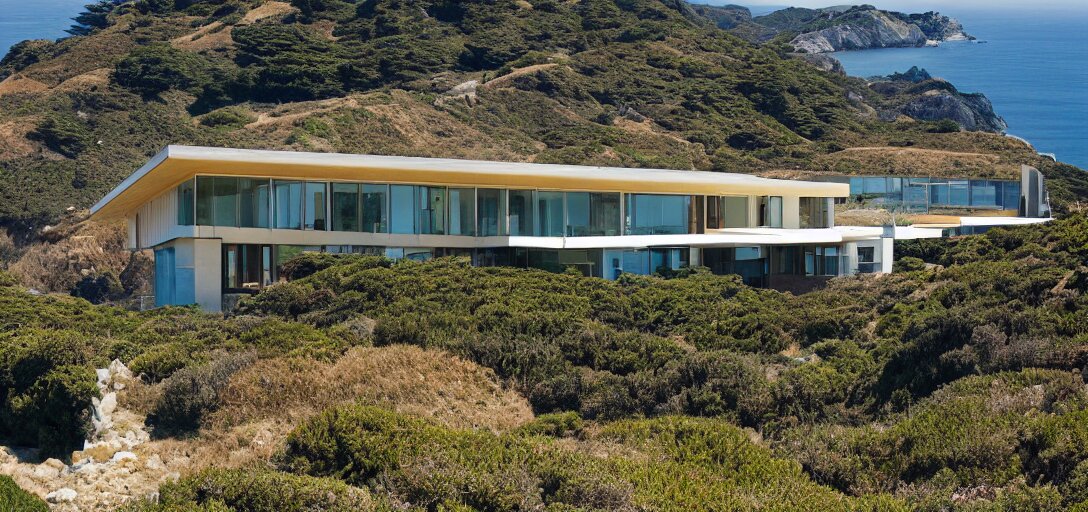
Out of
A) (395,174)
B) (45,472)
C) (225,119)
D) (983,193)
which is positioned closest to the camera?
(45,472)

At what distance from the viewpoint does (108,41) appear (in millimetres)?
82000

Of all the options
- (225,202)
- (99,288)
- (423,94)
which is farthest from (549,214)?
(423,94)

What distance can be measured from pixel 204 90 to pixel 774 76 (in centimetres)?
3990

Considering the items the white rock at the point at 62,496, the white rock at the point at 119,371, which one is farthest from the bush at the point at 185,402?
the white rock at the point at 62,496

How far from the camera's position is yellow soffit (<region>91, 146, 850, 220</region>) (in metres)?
25.2

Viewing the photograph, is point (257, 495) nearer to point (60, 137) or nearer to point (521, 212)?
point (521, 212)

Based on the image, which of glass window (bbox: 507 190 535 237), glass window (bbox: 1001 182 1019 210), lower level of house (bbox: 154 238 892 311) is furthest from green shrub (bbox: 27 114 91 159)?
glass window (bbox: 1001 182 1019 210)

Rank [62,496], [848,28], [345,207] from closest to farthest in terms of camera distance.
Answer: [62,496]
[345,207]
[848,28]

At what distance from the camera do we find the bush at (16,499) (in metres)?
11.7

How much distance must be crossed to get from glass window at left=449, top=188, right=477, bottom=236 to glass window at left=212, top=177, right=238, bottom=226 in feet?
17.1

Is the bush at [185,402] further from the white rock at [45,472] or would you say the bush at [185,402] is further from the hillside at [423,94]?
the hillside at [423,94]

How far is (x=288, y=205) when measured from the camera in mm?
26594

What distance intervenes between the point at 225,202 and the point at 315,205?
2.07 metres

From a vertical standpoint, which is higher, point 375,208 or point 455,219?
point 375,208
